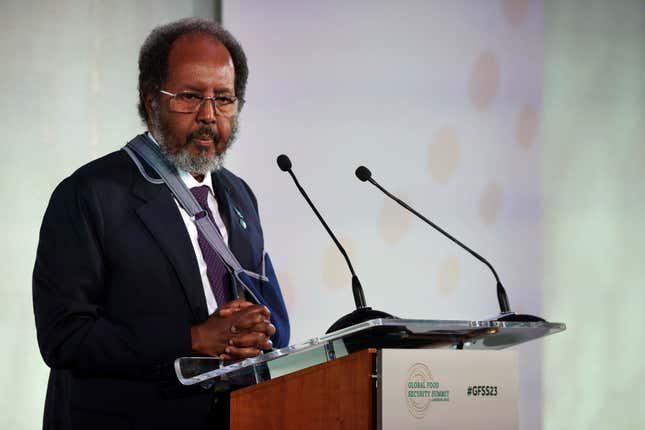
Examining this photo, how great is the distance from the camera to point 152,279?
6.84ft

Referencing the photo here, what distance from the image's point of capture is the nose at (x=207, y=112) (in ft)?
7.69

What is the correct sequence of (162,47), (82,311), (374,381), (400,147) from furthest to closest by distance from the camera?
(400,147), (162,47), (82,311), (374,381)

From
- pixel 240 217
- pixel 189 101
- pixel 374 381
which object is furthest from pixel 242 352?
pixel 189 101

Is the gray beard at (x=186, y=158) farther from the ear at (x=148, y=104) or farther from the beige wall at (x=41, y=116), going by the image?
the beige wall at (x=41, y=116)

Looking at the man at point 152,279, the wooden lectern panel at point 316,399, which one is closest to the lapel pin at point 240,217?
the man at point 152,279

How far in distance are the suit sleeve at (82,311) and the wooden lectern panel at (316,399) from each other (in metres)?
0.32

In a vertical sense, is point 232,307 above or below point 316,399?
above

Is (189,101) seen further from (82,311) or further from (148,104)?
(82,311)

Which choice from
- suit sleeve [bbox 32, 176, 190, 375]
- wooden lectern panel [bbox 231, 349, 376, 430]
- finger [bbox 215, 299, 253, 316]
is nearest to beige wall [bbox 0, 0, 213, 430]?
suit sleeve [bbox 32, 176, 190, 375]

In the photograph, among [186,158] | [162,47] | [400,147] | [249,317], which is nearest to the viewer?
[249,317]

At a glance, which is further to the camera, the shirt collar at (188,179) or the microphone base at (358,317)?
the shirt collar at (188,179)

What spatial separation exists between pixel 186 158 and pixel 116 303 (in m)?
0.47

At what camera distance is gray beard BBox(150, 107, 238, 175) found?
233cm

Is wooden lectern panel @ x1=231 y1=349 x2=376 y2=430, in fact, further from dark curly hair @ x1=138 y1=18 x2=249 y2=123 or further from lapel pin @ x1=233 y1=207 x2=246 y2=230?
dark curly hair @ x1=138 y1=18 x2=249 y2=123
